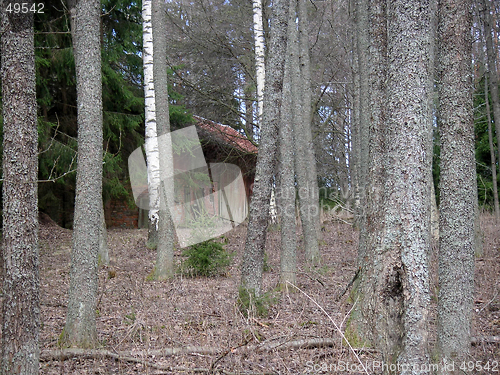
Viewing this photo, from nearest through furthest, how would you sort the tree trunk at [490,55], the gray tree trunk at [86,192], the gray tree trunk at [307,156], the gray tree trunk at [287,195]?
the gray tree trunk at [86,192], the gray tree trunk at [287,195], the gray tree trunk at [307,156], the tree trunk at [490,55]

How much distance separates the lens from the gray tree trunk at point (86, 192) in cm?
453

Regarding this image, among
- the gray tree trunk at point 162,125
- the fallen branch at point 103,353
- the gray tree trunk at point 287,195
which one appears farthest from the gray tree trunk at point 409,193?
the gray tree trunk at point 162,125

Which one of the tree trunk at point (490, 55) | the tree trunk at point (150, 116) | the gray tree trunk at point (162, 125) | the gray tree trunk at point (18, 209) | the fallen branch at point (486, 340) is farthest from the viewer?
the tree trunk at point (490, 55)

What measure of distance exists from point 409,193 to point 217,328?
9.74 ft

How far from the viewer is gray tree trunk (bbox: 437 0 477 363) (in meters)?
3.63

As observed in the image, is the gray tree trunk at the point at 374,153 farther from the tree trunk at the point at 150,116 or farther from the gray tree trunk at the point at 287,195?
the tree trunk at the point at 150,116

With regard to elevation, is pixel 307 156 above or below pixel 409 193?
above

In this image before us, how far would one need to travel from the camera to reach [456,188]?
3633 mm

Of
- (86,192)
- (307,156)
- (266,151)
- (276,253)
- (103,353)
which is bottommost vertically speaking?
(103,353)

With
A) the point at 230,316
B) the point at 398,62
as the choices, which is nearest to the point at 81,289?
the point at 230,316

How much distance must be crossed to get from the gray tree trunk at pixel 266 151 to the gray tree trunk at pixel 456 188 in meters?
2.47

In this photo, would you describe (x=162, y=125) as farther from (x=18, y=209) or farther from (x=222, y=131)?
(x=222, y=131)

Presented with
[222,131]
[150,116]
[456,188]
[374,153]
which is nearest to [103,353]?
[374,153]

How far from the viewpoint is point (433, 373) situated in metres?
3.57
